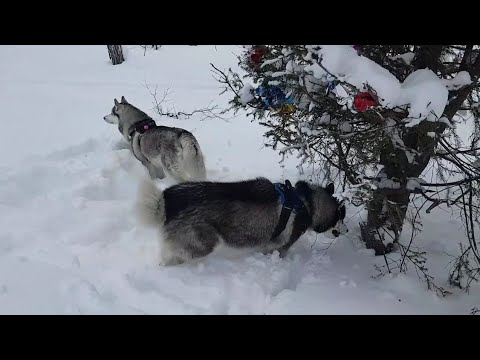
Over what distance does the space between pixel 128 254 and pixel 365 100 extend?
117 inches

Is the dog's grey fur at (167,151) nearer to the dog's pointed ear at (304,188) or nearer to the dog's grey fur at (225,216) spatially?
the dog's grey fur at (225,216)

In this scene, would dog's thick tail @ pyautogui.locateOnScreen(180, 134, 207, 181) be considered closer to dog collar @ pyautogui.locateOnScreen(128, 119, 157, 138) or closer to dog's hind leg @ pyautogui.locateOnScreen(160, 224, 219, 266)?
dog collar @ pyautogui.locateOnScreen(128, 119, 157, 138)

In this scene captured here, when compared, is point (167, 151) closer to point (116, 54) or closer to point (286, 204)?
point (286, 204)

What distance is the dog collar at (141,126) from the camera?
21.0 feet

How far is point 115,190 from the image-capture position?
5.83 metres

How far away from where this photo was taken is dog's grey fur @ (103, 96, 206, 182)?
5.79m

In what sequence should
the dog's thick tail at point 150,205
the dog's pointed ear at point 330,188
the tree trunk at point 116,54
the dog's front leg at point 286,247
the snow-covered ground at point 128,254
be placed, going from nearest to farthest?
the snow-covered ground at point 128,254
the dog's thick tail at point 150,205
the dog's front leg at point 286,247
the dog's pointed ear at point 330,188
the tree trunk at point 116,54

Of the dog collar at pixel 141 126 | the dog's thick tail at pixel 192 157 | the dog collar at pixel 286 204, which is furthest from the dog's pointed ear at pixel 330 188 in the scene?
the dog collar at pixel 141 126

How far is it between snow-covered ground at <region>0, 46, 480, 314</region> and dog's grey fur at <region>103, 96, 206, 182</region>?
1.32 feet

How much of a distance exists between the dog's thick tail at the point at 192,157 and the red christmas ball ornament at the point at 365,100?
134 inches

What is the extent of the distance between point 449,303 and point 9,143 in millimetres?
7394

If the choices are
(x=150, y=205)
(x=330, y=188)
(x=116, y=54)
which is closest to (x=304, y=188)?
(x=330, y=188)

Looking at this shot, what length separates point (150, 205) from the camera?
12.9 feet
